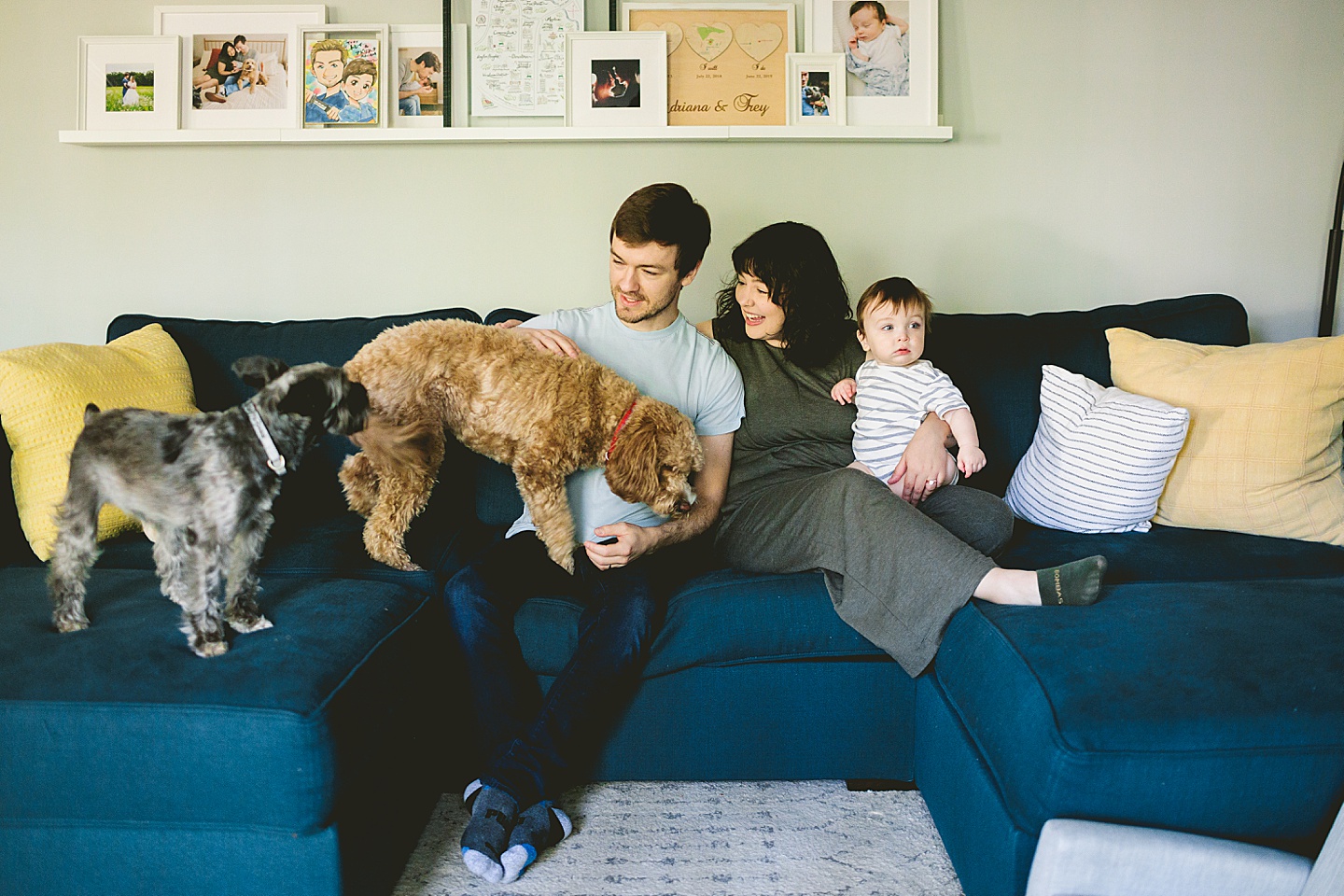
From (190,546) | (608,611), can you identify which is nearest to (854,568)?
(608,611)

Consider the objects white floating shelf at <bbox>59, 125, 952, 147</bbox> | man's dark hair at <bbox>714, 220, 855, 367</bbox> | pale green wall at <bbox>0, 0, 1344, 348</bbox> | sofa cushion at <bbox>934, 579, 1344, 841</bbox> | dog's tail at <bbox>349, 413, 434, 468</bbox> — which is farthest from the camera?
pale green wall at <bbox>0, 0, 1344, 348</bbox>

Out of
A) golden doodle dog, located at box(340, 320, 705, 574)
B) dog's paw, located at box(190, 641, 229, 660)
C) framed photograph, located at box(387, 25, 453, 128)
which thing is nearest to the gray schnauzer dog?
dog's paw, located at box(190, 641, 229, 660)

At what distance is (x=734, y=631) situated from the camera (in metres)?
1.83

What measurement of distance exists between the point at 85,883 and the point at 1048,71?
3157 mm

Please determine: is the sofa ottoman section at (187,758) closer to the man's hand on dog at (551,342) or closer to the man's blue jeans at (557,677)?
the man's blue jeans at (557,677)

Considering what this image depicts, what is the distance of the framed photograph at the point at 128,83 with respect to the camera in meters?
2.75

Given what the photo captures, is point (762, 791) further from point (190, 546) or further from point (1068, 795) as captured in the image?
point (190, 546)

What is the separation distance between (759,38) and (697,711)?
2027mm

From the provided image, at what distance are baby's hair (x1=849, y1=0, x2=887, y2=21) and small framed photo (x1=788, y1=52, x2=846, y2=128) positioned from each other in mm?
159

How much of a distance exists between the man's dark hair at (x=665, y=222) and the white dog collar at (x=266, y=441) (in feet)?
2.82

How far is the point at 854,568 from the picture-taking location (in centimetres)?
180

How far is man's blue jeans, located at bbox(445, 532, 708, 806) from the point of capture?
173 cm

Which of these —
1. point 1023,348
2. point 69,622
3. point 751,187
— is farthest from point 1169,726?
point 751,187

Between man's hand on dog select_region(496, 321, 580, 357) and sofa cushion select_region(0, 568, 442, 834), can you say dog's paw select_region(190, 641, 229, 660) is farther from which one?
man's hand on dog select_region(496, 321, 580, 357)
